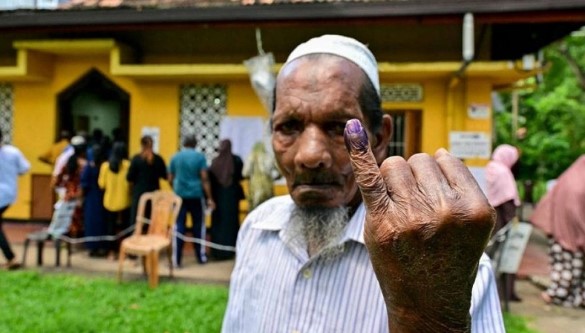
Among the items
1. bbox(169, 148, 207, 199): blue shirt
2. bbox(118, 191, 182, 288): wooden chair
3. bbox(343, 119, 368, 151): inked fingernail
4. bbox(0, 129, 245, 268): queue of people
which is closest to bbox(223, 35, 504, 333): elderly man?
bbox(343, 119, 368, 151): inked fingernail

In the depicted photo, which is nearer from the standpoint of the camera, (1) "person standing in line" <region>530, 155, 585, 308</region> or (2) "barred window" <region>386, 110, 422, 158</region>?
(1) "person standing in line" <region>530, 155, 585, 308</region>

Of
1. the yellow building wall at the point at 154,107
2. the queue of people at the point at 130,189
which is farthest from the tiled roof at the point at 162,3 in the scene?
the queue of people at the point at 130,189

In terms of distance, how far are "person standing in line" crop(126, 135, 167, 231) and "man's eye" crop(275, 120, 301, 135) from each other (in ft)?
20.2

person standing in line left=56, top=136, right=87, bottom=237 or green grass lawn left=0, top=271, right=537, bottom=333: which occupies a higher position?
person standing in line left=56, top=136, right=87, bottom=237

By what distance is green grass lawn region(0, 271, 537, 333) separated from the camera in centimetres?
484

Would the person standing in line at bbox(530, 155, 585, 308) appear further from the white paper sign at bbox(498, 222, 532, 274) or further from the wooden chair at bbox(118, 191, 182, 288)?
the wooden chair at bbox(118, 191, 182, 288)

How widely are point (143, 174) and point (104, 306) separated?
7.63 feet

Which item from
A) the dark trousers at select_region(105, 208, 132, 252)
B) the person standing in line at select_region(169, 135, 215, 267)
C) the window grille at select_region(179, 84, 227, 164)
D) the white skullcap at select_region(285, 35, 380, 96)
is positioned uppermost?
the window grille at select_region(179, 84, 227, 164)

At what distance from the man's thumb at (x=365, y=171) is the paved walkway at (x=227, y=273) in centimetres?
507

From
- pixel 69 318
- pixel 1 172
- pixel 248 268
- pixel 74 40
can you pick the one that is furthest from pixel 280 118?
pixel 74 40

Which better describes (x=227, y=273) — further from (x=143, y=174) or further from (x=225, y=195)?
(x=143, y=174)

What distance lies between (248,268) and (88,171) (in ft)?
21.5

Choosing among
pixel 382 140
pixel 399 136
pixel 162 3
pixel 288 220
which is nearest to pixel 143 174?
pixel 162 3

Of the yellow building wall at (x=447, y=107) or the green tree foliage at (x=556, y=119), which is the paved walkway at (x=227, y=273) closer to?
the yellow building wall at (x=447, y=107)
